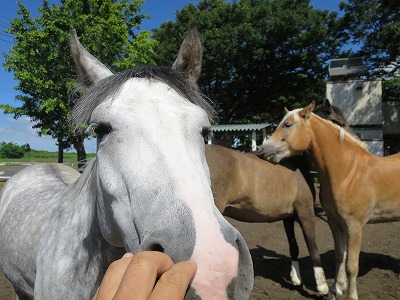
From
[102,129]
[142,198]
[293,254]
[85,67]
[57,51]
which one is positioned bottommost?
[293,254]

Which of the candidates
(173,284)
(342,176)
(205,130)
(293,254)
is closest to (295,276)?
(293,254)

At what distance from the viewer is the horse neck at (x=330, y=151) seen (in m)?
4.19

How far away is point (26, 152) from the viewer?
2416 inches

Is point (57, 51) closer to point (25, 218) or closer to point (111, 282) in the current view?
point (25, 218)

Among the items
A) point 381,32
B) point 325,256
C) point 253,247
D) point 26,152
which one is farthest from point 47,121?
point 26,152

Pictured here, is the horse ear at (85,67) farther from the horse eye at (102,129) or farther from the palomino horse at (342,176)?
the palomino horse at (342,176)

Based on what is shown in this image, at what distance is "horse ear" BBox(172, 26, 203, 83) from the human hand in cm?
124

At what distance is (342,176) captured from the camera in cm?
414

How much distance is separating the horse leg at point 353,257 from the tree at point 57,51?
11609mm

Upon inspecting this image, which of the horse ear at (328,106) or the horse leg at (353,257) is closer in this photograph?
the horse leg at (353,257)

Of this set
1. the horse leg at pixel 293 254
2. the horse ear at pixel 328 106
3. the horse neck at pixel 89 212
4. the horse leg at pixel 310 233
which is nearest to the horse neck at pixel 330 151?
the horse leg at pixel 310 233

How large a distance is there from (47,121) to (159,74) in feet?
54.1

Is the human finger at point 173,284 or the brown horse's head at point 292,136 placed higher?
the brown horse's head at point 292,136

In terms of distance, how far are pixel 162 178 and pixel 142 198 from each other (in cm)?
11
